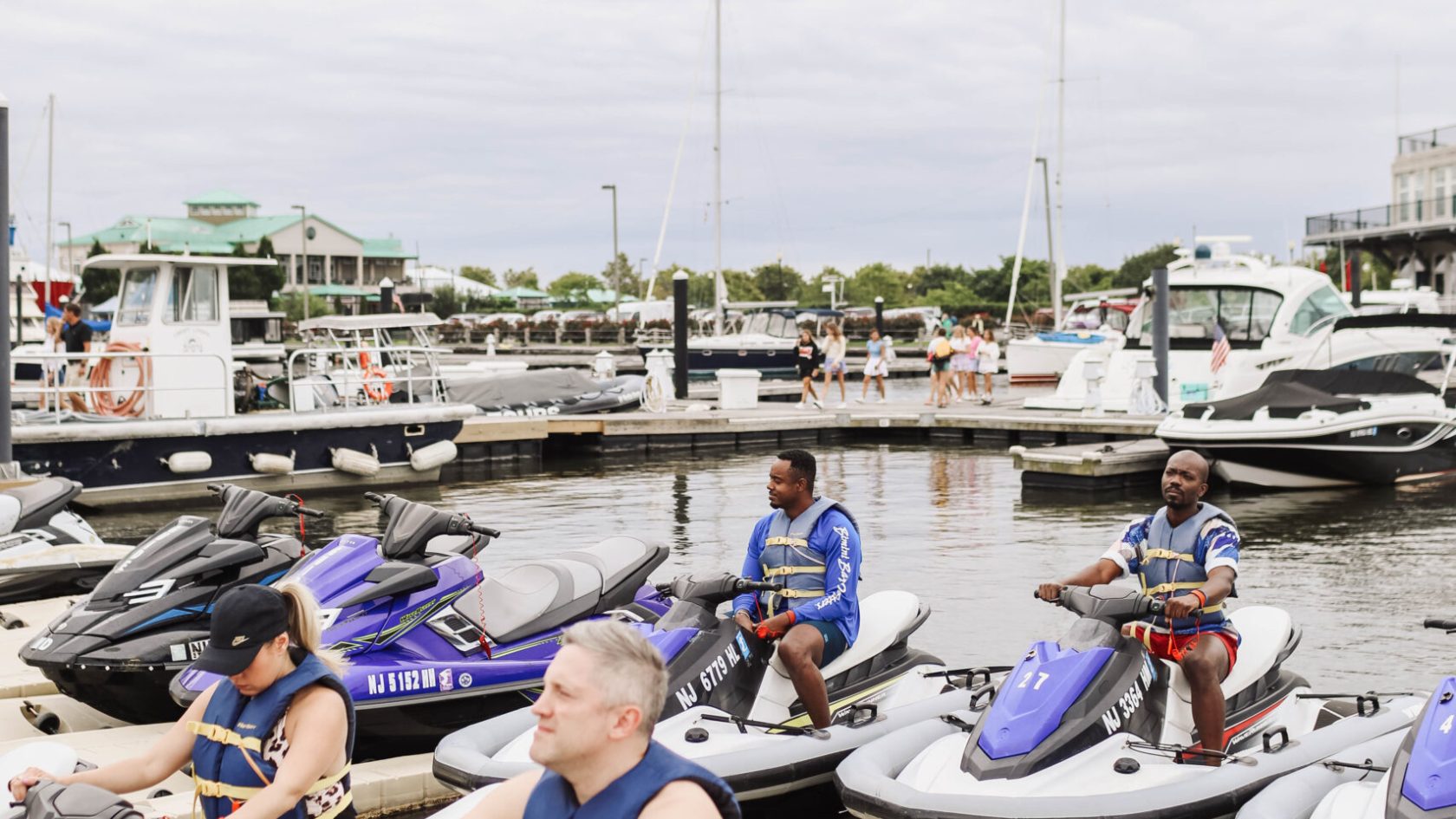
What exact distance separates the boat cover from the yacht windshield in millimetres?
4350

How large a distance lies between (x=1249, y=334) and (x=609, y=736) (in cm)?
2449

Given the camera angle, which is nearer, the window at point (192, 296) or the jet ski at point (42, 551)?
the jet ski at point (42, 551)

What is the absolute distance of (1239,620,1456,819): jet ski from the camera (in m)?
4.90

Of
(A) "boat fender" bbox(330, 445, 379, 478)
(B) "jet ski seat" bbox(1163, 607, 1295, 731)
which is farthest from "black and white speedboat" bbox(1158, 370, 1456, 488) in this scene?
(B) "jet ski seat" bbox(1163, 607, 1295, 731)

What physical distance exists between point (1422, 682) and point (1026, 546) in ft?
20.1

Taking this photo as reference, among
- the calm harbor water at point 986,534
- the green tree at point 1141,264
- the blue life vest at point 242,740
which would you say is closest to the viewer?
the blue life vest at point 242,740

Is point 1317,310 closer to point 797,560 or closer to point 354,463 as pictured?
point 354,463

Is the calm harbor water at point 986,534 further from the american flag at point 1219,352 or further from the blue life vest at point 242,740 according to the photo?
the american flag at point 1219,352

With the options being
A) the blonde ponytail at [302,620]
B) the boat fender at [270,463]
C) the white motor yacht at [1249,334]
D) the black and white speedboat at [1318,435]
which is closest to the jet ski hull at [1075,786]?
the blonde ponytail at [302,620]

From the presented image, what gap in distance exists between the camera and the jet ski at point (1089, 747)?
5703mm

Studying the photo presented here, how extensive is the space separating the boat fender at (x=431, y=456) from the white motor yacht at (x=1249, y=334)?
1181cm

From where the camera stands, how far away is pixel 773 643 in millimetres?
7094

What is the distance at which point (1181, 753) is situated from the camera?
609 cm

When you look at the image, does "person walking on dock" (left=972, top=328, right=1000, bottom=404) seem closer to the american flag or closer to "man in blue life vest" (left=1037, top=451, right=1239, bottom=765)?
the american flag
